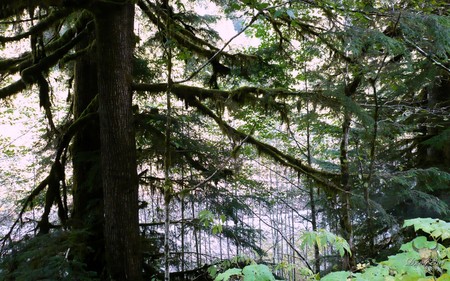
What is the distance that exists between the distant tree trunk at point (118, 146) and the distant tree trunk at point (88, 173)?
374 mm

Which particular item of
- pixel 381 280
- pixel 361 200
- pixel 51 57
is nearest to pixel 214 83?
pixel 51 57

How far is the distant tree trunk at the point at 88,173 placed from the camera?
438 centimetres

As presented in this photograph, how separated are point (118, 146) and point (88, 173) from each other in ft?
3.71

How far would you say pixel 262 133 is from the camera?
7.73m

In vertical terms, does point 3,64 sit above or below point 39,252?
above

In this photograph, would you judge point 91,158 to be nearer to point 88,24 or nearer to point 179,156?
point 179,156

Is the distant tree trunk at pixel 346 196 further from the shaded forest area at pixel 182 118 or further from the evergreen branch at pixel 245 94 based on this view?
the evergreen branch at pixel 245 94

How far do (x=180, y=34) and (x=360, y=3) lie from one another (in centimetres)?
266

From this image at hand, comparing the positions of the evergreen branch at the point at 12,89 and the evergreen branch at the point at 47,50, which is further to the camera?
the evergreen branch at the point at 47,50

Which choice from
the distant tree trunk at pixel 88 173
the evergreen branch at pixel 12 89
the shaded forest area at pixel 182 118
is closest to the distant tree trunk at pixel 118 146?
the shaded forest area at pixel 182 118

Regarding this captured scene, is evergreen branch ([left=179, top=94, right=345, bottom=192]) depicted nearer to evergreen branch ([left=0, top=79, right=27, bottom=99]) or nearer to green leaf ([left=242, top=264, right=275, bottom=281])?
evergreen branch ([left=0, top=79, right=27, bottom=99])

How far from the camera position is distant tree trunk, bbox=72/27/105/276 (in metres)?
4.38

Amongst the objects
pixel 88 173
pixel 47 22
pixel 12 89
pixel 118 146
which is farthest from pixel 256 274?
pixel 12 89

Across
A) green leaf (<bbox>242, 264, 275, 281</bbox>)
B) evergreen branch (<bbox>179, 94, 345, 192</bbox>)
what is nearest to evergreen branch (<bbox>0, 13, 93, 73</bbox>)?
evergreen branch (<bbox>179, 94, 345, 192</bbox>)
